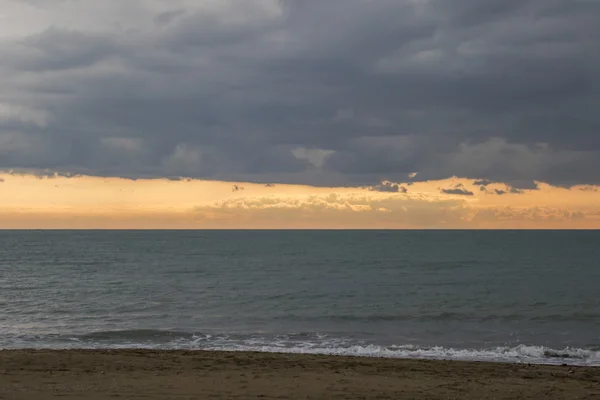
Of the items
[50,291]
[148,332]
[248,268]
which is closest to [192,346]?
[148,332]

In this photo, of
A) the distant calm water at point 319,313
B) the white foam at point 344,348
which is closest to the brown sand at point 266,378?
the white foam at point 344,348

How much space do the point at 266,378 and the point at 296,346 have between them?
882 cm

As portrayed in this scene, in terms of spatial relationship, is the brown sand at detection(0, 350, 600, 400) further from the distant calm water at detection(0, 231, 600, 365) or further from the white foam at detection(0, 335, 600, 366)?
the distant calm water at detection(0, 231, 600, 365)

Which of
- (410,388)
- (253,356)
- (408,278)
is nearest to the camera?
(410,388)

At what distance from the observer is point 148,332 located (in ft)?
99.6

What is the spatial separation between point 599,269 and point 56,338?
6905 centimetres

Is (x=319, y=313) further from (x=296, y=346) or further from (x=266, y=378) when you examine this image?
(x=266, y=378)

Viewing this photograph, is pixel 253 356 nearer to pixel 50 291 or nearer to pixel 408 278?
pixel 50 291

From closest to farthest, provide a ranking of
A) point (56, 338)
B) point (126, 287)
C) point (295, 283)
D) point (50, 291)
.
→ point (56, 338)
point (50, 291)
point (126, 287)
point (295, 283)

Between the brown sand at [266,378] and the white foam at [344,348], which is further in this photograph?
the white foam at [344,348]

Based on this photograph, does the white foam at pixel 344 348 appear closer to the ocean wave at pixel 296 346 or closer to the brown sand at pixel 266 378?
the ocean wave at pixel 296 346

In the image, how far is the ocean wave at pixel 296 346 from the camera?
80.8 feet

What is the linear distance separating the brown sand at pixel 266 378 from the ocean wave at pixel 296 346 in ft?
8.10

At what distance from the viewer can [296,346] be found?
2705 centimetres
